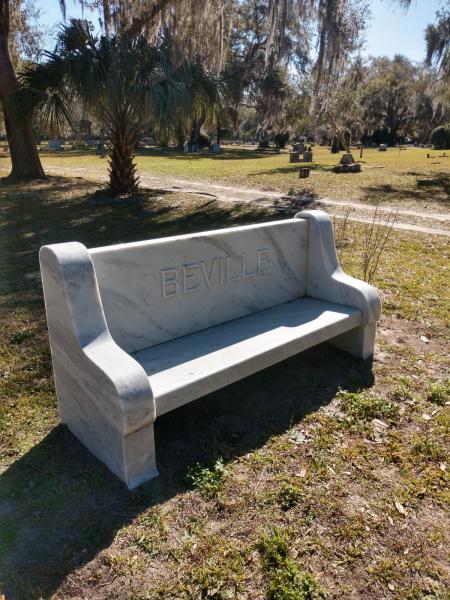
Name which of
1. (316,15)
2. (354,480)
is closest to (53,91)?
(316,15)

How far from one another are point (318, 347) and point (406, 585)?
7.13 ft

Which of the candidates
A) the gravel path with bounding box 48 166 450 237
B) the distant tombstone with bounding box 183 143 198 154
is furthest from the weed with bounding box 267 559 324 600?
the distant tombstone with bounding box 183 143 198 154

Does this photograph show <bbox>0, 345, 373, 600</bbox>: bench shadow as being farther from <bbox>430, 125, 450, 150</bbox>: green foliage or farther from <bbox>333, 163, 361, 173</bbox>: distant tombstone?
<bbox>430, 125, 450, 150</bbox>: green foliage

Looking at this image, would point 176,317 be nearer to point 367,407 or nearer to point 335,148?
point 367,407

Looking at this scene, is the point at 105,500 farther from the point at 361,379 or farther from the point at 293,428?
the point at 361,379

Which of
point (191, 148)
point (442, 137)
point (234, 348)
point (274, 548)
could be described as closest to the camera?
point (274, 548)

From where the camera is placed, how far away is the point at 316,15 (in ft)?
37.5

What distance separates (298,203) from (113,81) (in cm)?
486

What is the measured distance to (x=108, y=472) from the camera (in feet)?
7.89

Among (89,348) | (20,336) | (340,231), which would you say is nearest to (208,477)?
(89,348)

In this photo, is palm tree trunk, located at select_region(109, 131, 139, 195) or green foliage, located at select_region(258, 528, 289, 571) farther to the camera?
palm tree trunk, located at select_region(109, 131, 139, 195)

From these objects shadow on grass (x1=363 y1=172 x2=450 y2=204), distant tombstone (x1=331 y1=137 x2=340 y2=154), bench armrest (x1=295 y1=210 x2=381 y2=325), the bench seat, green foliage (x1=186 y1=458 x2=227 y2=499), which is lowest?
green foliage (x1=186 y1=458 x2=227 y2=499)

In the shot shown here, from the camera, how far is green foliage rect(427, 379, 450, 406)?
3.12 metres

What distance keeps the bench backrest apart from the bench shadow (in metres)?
0.55
